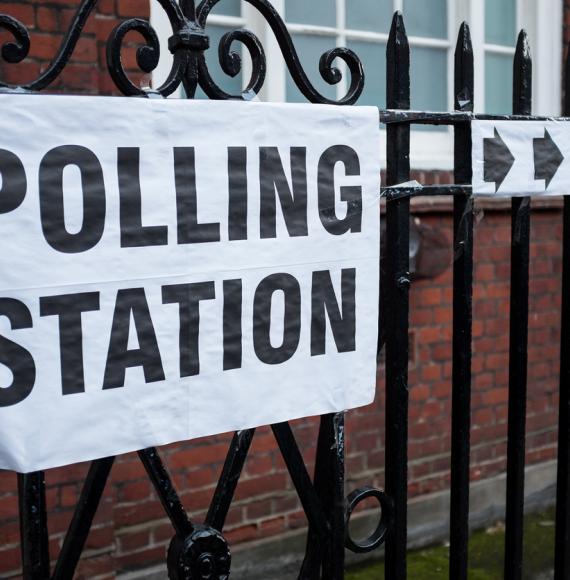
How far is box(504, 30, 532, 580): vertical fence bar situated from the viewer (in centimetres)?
202

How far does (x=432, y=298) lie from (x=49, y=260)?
271cm

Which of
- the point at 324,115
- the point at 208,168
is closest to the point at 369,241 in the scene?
the point at 324,115

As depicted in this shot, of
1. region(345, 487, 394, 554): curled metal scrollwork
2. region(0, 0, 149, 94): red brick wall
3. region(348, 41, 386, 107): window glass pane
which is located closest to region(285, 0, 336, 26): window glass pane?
region(348, 41, 386, 107): window glass pane

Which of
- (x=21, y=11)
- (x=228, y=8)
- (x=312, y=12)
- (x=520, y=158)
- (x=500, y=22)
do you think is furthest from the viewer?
(x=500, y=22)

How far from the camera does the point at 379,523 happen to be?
184cm

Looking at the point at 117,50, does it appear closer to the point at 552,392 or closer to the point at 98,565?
the point at 98,565

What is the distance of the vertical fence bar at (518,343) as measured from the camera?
2.02 meters

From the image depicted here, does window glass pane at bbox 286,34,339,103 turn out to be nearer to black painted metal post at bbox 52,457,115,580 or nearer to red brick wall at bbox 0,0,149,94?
red brick wall at bbox 0,0,149,94

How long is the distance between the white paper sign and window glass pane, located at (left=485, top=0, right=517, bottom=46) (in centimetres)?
292

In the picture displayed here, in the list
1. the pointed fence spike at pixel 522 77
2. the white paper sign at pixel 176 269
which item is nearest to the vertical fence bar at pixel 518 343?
the pointed fence spike at pixel 522 77

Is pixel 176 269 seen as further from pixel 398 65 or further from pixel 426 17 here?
pixel 426 17

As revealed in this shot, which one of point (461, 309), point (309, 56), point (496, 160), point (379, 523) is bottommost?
point (379, 523)

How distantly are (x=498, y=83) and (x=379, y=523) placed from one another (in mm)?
3130

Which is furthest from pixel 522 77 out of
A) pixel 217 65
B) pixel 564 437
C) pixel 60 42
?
pixel 217 65
